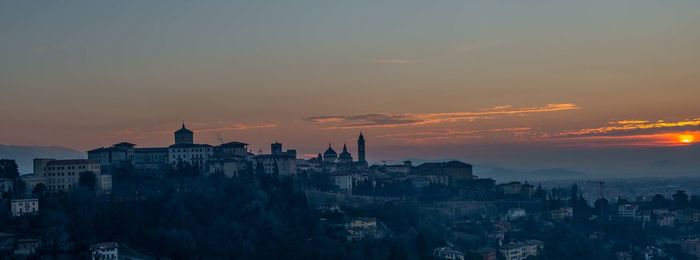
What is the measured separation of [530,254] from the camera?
170 feet

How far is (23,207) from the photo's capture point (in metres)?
38.3

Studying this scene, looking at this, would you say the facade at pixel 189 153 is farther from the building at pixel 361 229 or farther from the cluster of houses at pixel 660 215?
the cluster of houses at pixel 660 215

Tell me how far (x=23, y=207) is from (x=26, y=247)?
4.04 meters

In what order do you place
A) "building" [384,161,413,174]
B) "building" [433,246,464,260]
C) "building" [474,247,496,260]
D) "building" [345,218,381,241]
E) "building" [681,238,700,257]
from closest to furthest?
"building" [345,218,381,241] → "building" [433,246,464,260] → "building" [474,247,496,260] → "building" [681,238,700,257] → "building" [384,161,413,174]

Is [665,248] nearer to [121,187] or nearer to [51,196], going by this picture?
[121,187]

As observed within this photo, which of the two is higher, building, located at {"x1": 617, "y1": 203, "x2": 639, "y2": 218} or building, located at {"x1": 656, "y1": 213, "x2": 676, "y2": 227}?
building, located at {"x1": 617, "y1": 203, "x2": 639, "y2": 218}

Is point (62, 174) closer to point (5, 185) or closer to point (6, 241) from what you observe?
point (5, 185)

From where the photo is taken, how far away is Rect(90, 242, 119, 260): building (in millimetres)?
34906

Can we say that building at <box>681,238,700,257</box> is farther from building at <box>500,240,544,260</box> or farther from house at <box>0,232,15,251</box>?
house at <box>0,232,15,251</box>

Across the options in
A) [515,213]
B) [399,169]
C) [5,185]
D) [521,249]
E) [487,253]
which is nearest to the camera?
[5,185]

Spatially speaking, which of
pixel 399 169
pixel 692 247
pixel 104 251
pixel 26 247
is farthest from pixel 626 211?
pixel 26 247

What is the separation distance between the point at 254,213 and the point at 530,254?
16016 millimetres

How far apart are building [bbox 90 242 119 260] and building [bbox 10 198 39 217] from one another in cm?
408

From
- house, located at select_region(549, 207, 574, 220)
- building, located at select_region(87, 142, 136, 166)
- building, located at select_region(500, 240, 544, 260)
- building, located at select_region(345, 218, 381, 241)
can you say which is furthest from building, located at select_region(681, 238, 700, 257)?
building, located at select_region(87, 142, 136, 166)
